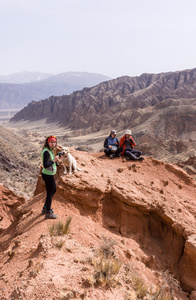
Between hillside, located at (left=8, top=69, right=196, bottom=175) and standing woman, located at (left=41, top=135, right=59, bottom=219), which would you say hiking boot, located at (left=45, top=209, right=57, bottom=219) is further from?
hillside, located at (left=8, top=69, right=196, bottom=175)

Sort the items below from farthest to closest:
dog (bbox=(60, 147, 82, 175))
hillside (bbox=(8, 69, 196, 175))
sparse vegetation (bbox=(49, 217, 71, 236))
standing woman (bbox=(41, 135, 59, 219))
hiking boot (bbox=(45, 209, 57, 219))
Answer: hillside (bbox=(8, 69, 196, 175)) < dog (bbox=(60, 147, 82, 175)) < hiking boot (bbox=(45, 209, 57, 219)) < standing woman (bbox=(41, 135, 59, 219)) < sparse vegetation (bbox=(49, 217, 71, 236))

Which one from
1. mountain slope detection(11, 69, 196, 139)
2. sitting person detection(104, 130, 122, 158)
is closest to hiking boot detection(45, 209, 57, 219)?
sitting person detection(104, 130, 122, 158)

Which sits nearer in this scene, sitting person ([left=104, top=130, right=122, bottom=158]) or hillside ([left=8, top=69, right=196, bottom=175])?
sitting person ([left=104, top=130, right=122, bottom=158])

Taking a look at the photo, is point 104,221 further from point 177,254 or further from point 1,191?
point 1,191

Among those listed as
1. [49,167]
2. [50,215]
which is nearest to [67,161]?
[49,167]

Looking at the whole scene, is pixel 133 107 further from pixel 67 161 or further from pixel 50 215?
pixel 50 215

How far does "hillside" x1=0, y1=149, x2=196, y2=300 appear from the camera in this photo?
2855 mm

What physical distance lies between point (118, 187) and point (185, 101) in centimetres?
4998

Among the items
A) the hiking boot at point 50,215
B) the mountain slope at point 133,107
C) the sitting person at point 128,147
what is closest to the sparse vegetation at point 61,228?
the hiking boot at point 50,215

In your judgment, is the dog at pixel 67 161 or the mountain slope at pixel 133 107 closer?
the dog at pixel 67 161

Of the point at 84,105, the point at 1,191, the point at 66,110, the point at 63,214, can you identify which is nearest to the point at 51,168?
the point at 63,214

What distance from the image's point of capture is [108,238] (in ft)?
14.7

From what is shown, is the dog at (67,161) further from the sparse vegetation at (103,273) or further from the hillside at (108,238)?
the sparse vegetation at (103,273)

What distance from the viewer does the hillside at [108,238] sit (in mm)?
2855
